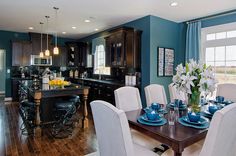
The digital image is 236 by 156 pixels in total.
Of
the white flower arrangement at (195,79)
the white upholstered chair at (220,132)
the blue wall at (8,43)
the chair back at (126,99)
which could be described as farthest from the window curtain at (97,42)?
the white upholstered chair at (220,132)

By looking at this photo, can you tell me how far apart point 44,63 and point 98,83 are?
309 centimetres

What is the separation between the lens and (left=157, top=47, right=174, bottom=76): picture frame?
469cm

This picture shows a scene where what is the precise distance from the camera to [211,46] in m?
4.52

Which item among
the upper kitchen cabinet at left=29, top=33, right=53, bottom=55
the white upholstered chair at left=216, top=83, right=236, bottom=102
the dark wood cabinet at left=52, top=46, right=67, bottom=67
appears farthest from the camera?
the dark wood cabinet at left=52, top=46, right=67, bottom=67

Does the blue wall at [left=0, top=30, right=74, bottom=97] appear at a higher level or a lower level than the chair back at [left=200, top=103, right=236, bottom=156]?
higher

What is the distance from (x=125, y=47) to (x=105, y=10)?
112cm

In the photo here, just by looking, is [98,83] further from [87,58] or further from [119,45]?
[87,58]

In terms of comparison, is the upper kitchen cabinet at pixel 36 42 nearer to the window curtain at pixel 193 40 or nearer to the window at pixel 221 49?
the window curtain at pixel 193 40

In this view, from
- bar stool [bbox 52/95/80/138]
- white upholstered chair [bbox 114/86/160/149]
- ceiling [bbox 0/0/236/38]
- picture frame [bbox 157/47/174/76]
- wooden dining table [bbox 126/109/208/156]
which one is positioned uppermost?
ceiling [bbox 0/0/236/38]

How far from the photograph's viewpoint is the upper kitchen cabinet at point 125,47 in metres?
4.62

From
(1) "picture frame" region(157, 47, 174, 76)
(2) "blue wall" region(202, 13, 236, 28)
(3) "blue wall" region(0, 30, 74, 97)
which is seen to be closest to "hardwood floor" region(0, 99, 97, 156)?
(1) "picture frame" region(157, 47, 174, 76)

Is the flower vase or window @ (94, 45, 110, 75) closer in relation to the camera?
the flower vase

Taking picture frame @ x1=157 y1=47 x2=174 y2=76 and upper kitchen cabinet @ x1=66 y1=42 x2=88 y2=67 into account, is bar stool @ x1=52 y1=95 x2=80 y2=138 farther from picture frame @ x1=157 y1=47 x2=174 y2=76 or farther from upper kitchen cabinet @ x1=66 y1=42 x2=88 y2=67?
upper kitchen cabinet @ x1=66 y1=42 x2=88 y2=67

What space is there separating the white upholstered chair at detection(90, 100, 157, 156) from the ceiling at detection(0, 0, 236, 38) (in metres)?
2.85
